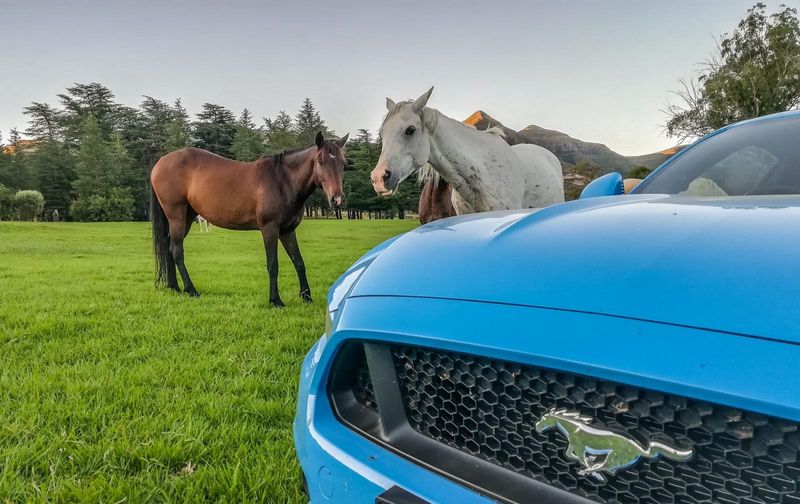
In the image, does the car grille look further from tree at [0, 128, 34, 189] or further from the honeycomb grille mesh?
tree at [0, 128, 34, 189]

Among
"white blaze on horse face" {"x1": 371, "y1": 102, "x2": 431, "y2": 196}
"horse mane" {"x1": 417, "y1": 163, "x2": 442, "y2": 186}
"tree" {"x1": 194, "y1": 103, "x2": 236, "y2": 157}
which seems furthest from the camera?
"tree" {"x1": 194, "y1": 103, "x2": 236, "y2": 157}

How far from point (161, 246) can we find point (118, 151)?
174ft

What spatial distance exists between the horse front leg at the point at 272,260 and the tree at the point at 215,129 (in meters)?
57.8

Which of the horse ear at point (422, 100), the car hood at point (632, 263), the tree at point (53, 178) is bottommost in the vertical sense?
the car hood at point (632, 263)

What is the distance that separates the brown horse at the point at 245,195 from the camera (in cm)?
532

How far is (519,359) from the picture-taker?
72cm

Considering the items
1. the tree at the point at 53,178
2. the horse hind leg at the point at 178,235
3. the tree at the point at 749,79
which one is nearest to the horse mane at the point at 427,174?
the horse hind leg at the point at 178,235

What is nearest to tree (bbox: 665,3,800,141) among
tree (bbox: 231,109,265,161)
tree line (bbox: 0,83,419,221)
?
tree line (bbox: 0,83,419,221)

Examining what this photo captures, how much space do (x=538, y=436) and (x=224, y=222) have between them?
584 centimetres

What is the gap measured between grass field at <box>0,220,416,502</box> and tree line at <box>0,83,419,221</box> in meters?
32.9

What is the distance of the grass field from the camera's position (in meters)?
1.70

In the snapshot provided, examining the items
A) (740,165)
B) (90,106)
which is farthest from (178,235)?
(90,106)

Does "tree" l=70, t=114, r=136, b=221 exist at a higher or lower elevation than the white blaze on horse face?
higher

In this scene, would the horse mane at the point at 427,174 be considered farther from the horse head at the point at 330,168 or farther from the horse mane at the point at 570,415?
the horse mane at the point at 570,415
